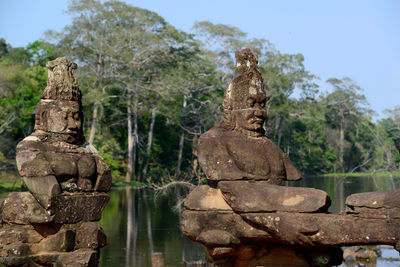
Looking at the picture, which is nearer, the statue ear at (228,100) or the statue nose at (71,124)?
the statue ear at (228,100)

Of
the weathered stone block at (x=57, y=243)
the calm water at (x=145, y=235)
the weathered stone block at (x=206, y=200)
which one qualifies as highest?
the weathered stone block at (x=206, y=200)

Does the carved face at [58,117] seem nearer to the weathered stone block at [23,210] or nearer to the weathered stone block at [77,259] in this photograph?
the weathered stone block at [23,210]

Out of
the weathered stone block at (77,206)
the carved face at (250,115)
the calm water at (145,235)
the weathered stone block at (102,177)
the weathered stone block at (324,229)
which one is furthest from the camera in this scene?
the calm water at (145,235)

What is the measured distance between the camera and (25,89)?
31016 millimetres

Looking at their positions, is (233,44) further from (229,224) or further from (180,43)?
(229,224)

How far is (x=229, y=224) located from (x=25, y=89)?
25447 millimetres

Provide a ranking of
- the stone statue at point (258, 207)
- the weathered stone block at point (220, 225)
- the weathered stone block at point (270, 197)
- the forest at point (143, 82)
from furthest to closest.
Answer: the forest at point (143, 82) < the weathered stone block at point (220, 225) < the weathered stone block at point (270, 197) < the stone statue at point (258, 207)

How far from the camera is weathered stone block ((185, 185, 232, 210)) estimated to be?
7367mm

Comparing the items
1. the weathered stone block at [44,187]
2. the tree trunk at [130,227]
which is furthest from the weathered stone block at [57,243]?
the tree trunk at [130,227]

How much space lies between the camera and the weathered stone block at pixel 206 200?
7367mm

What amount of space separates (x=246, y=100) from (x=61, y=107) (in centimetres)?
241

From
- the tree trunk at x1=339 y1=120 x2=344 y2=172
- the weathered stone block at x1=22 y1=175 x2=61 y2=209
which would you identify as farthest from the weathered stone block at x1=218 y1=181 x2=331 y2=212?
the tree trunk at x1=339 y1=120 x2=344 y2=172

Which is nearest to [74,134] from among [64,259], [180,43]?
[64,259]

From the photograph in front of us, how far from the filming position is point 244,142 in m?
7.73
